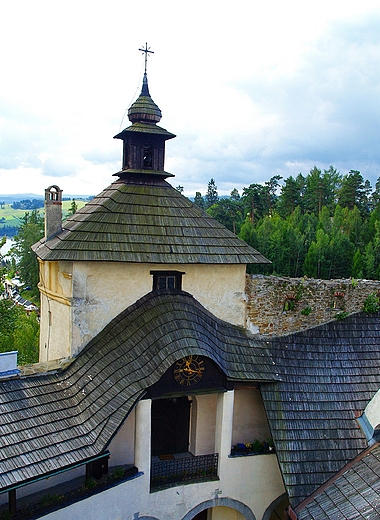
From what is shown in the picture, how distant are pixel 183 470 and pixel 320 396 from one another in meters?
3.83

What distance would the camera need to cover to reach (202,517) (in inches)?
485

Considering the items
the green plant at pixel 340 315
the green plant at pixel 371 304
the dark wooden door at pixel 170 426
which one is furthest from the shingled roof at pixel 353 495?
the green plant at pixel 371 304

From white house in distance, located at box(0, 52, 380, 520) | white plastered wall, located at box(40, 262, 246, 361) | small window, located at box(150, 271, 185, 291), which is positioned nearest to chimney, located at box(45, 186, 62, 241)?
white house in distance, located at box(0, 52, 380, 520)

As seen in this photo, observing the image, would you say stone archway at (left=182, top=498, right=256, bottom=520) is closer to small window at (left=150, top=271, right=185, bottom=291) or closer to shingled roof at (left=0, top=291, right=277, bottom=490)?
shingled roof at (left=0, top=291, right=277, bottom=490)

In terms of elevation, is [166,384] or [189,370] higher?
[189,370]

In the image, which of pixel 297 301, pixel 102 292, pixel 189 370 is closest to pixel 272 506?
pixel 189 370

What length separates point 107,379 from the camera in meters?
9.76

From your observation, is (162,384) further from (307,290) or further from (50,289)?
(307,290)

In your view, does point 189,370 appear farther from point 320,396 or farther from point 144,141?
point 144,141

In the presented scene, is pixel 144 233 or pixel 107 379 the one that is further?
pixel 144 233

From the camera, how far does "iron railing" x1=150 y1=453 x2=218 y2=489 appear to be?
1016cm

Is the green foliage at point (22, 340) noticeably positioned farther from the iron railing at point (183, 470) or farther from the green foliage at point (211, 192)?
the green foliage at point (211, 192)

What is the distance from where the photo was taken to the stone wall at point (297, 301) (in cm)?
1234

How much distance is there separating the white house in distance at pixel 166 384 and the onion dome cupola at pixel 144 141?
5cm
